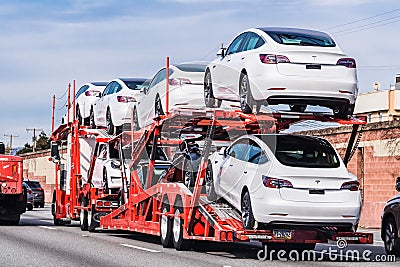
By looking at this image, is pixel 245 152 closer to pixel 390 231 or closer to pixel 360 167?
pixel 390 231

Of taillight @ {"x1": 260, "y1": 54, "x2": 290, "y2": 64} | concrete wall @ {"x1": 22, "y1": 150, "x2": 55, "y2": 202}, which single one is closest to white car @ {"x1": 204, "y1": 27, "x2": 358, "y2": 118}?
taillight @ {"x1": 260, "y1": 54, "x2": 290, "y2": 64}

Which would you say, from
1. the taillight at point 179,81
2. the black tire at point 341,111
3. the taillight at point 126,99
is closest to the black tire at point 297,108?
the black tire at point 341,111

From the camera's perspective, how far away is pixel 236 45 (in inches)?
631

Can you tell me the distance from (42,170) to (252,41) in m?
57.1

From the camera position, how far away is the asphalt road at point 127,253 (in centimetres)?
1395

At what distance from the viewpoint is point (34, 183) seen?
47.9 m

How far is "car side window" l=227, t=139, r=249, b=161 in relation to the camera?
48.5 feet

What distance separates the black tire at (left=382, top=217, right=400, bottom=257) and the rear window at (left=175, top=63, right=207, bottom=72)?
16.6 ft

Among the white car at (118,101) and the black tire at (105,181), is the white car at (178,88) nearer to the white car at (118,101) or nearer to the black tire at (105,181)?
the white car at (118,101)

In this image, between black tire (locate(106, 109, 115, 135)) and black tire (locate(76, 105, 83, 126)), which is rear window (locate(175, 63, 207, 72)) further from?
black tire (locate(76, 105, 83, 126))

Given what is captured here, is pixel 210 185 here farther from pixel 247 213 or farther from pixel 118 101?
pixel 118 101

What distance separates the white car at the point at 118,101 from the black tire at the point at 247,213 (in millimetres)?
7567

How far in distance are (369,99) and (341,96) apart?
166ft

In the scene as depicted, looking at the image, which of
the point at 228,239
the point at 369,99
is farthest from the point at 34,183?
the point at 228,239
